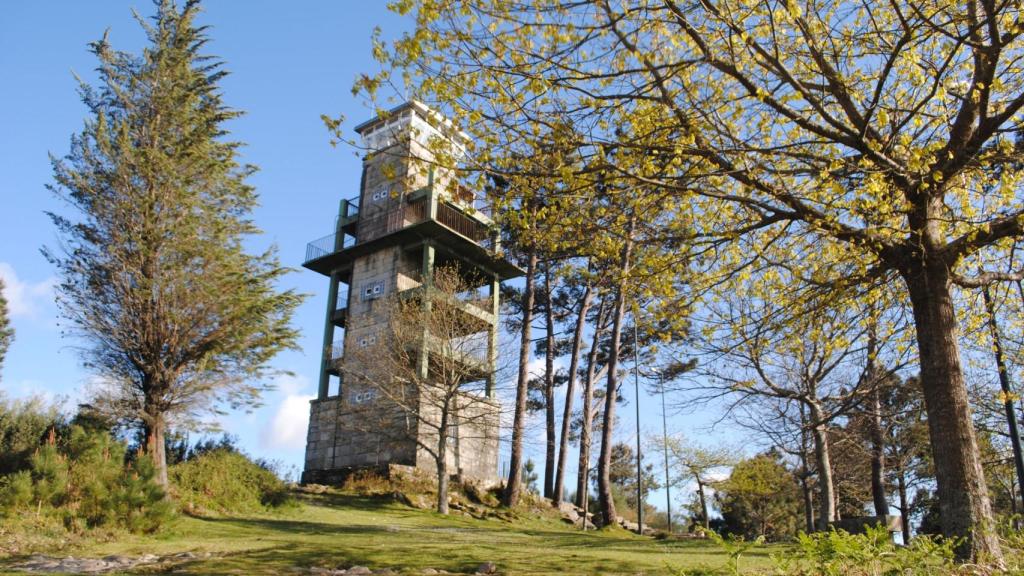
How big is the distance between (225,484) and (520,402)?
10619mm

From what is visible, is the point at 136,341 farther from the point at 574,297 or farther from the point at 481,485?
the point at 574,297

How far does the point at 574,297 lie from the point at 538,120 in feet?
77.9

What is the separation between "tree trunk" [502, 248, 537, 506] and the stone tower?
959mm

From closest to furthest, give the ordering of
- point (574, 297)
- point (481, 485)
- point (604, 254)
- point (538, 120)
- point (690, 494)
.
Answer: point (538, 120) → point (604, 254) → point (481, 485) → point (574, 297) → point (690, 494)

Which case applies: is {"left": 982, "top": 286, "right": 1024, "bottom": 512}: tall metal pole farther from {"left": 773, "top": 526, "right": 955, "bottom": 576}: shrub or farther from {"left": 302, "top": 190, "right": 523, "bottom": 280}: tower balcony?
{"left": 302, "top": 190, "right": 523, "bottom": 280}: tower balcony

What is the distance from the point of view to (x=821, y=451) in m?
17.4

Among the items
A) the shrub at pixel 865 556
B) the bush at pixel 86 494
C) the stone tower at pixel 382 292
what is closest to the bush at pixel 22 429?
the bush at pixel 86 494

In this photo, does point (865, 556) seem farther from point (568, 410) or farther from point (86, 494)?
point (568, 410)

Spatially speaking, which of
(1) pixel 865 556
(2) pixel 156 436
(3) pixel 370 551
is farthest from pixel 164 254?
(1) pixel 865 556

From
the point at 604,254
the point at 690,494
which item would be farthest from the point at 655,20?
the point at 690,494

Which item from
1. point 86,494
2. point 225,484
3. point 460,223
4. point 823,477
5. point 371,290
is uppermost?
point 460,223

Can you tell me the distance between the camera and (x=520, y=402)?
24.2m

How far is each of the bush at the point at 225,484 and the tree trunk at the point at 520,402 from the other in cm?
808

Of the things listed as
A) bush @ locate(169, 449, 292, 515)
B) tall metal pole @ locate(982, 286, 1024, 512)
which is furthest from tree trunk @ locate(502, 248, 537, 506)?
tall metal pole @ locate(982, 286, 1024, 512)
